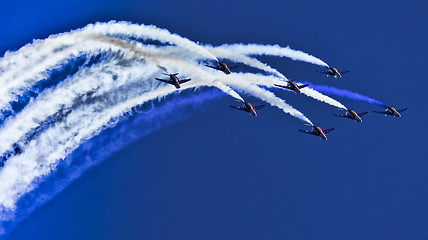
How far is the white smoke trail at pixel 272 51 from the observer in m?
56.9

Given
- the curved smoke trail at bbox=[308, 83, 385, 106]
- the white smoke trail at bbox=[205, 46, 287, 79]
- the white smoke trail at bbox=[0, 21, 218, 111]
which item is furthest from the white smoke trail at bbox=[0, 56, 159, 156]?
the curved smoke trail at bbox=[308, 83, 385, 106]

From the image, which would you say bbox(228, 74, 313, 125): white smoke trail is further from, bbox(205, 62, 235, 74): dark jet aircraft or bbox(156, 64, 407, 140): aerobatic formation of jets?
bbox(205, 62, 235, 74): dark jet aircraft

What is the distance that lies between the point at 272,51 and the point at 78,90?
645 inches

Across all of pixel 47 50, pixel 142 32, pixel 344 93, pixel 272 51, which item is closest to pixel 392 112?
pixel 344 93

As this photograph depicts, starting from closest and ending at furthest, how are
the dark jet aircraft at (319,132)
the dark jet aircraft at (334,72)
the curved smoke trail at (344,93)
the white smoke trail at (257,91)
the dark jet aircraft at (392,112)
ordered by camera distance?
the white smoke trail at (257,91) < the dark jet aircraft at (319,132) < the dark jet aircraft at (334,72) < the curved smoke trail at (344,93) < the dark jet aircraft at (392,112)

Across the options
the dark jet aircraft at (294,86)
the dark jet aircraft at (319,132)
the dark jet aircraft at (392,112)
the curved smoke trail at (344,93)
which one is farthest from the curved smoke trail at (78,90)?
the dark jet aircraft at (392,112)

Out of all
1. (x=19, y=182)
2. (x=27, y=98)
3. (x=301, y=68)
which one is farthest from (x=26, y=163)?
(x=301, y=68)

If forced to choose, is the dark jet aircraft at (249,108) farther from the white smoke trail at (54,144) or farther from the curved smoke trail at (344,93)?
the curved smoke trail at (344,93)

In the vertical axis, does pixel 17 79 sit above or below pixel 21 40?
below

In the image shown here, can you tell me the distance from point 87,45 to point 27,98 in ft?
19.2

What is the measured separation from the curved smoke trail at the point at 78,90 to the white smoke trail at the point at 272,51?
45 cm

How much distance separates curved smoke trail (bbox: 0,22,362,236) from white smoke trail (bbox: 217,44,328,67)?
0.45 m

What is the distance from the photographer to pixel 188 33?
58281 millimetres

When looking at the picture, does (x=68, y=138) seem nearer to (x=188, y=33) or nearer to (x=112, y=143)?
(x=112, y=143)
